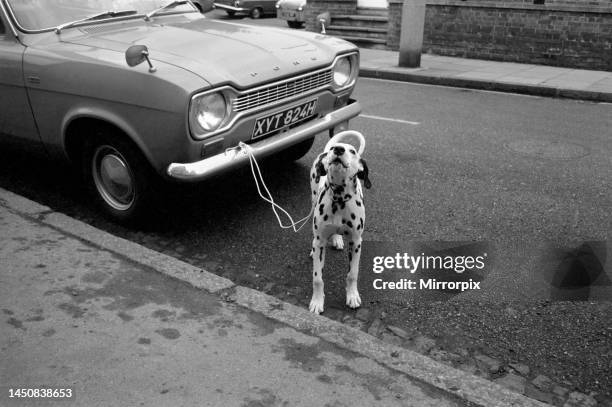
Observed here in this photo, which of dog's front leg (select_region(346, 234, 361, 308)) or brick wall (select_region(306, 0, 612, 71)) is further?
brick wall (select_region(306, 0, 612, 71))

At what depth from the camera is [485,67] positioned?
12.5 metres

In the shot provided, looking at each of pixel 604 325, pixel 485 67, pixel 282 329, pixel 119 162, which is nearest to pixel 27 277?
pixel 119 162

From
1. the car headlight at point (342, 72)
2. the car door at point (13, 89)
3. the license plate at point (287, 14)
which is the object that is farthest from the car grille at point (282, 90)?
the license plate at point (287, 14)

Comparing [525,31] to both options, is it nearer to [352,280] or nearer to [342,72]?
[342,72]

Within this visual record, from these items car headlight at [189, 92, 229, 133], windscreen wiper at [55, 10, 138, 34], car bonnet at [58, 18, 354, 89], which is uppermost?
windscreen wiper at [55, 10, 138, 34]

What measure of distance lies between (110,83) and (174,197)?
96 centimetres

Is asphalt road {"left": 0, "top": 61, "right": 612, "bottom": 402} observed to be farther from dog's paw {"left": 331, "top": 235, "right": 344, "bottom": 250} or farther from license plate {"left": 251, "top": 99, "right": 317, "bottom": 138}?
license plate {"left": 251, "top": 99, "right": 317, "bottom": 138}

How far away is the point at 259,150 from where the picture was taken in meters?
4.41

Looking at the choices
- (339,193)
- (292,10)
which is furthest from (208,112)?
(292,10)

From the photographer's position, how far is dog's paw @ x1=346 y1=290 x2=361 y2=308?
3686 mm

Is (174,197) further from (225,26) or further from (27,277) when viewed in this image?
(225,26)

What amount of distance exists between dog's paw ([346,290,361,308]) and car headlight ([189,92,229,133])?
4.71ft

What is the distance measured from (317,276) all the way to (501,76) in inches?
355

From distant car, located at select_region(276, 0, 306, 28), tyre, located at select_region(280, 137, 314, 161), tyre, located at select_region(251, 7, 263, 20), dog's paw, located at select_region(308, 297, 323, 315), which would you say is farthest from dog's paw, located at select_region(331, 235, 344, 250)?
tyre, located at select_region(251, 7, 263, 20)
